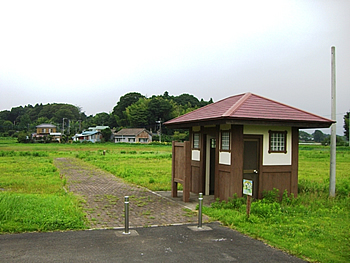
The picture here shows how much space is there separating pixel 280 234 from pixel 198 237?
5.94 feet

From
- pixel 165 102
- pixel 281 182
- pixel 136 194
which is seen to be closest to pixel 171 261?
pixel 281 182

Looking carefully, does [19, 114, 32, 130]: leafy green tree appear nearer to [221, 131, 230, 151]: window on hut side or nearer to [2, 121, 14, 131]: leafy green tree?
[2, 121, 14, 131]: leafy green tree

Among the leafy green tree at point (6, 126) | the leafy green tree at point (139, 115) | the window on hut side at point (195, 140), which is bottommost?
the window on hut side at point (195, 140)

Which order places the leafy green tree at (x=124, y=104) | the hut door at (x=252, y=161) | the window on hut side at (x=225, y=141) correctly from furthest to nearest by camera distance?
the leafy green tree at (x=124, y=104) → the hut door at (x=252, y=161) → the window on hut side at (x=225, y=141)

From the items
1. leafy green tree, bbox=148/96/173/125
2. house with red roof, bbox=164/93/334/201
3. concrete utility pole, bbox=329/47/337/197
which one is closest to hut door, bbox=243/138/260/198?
house with red roof, bbox=164/93/334/201

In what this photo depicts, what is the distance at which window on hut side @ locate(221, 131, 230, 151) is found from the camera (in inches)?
444

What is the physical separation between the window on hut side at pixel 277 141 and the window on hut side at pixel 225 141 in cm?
136

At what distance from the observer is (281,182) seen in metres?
11.7

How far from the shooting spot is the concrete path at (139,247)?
20.7 ft

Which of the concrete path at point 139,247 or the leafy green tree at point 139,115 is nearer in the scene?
the concrete path at point 139,247

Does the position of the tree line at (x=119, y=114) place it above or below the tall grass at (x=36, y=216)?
above

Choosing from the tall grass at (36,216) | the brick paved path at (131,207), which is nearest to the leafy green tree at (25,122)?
the brick paved path at (131,207)

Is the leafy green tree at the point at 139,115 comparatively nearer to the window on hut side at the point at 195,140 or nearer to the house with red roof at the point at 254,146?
the window on hut side at the point at 195,140

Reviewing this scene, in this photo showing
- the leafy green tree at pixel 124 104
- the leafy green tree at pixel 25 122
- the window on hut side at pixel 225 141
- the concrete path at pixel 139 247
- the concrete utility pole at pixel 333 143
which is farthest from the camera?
the leafy green tree at pixel 25 122
